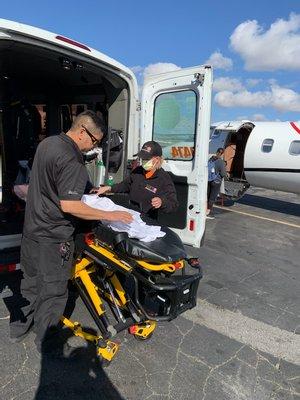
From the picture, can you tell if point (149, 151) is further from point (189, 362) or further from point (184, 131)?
point (189, 362)

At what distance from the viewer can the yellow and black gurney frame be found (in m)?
2.66

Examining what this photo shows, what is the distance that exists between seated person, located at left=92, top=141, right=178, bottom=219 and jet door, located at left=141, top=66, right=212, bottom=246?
0.32 metres

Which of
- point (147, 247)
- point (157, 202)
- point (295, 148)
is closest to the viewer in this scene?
point (147, 247)

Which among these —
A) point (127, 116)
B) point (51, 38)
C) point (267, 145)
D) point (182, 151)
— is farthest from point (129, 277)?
point (267, 145)

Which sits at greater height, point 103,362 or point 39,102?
point 39,102

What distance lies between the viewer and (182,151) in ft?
14.3

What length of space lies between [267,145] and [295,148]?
909 millimetres

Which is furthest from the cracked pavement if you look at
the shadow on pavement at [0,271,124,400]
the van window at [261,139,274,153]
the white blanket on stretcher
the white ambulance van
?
the van window at [261,139,274,153]

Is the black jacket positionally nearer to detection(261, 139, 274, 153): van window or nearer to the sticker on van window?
the sticker on van window

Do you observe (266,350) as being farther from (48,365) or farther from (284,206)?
(284,206)

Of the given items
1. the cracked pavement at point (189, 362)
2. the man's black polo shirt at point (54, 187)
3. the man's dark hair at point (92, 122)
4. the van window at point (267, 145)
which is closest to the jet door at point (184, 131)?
the cracked pavement at point (189, 362)

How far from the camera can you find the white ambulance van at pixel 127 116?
11.7ft

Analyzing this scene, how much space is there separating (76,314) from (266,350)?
6.14 feet

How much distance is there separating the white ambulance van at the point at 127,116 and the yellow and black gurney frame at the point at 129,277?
82cm
